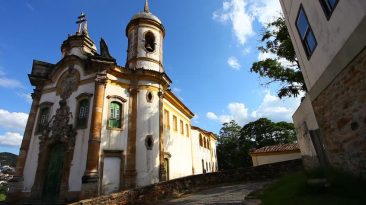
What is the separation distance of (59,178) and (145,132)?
5.87m

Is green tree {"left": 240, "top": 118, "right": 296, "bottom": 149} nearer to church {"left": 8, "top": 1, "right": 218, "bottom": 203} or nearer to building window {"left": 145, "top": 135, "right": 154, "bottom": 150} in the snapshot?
church {"left": 8, "top": 1, "right": 218, "bottom": 203}

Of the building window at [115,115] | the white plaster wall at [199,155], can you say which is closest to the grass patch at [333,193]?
the building window at [115,115]

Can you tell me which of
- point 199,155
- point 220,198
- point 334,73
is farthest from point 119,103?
point 199,155

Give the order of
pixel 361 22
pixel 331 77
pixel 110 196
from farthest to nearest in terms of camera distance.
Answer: pixel 110 196 < pixel 331 77 < pixel 361 22

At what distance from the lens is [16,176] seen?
15516mm

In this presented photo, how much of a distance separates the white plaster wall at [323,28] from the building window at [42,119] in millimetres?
16422

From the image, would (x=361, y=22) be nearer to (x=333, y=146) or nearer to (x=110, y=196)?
(x=333, y=146)

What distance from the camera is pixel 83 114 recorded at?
15312 millimetres

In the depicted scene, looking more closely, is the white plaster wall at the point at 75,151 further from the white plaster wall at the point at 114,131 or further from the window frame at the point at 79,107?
the white plaster wall at the point at 114,131

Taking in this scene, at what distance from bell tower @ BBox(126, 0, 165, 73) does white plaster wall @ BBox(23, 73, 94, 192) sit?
14.5 feet

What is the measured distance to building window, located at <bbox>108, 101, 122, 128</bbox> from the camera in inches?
594

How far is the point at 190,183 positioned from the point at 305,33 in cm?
993

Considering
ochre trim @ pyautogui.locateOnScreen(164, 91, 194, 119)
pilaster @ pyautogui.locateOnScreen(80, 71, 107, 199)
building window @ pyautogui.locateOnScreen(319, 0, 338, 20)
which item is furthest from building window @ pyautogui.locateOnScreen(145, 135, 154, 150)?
building window @ pyautogui.locateOnScreen(319, 0, 338, 20)

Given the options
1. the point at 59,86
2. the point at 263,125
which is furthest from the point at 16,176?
the point at 263,125
